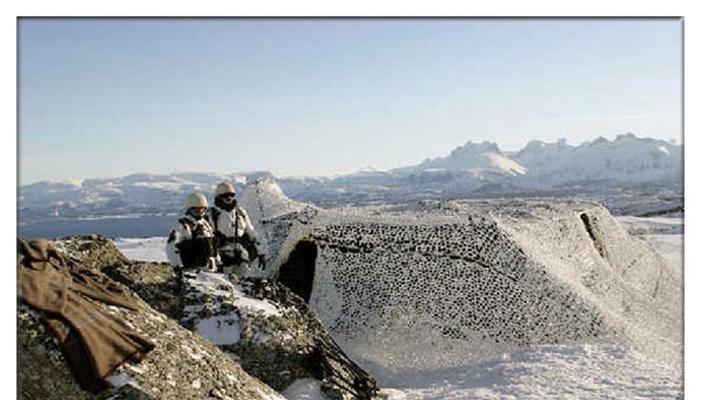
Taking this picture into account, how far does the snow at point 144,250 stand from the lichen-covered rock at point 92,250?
11.7 m

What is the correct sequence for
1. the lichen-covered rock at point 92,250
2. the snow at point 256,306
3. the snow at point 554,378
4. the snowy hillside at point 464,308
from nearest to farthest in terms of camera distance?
the snow at point 554,378
the snow at point 256,306
the lichen-covered rock at point 92,250
the snowy hillside at point 464,308

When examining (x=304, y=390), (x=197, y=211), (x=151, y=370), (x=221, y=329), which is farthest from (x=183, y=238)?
(x=151, y=370)

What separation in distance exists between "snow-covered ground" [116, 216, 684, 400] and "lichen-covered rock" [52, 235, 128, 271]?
2998 mm

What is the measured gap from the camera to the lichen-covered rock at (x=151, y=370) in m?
5.50

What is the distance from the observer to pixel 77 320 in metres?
5.75

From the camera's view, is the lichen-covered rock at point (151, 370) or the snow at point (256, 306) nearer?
the lichen-covered rock at point (151, 370)

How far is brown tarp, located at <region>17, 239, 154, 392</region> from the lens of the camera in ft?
18.4

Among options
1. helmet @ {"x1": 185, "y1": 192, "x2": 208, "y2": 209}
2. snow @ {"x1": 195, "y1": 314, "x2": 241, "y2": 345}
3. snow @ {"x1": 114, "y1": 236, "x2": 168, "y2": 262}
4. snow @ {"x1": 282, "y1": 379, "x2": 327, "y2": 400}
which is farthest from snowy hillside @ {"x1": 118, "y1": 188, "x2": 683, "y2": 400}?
snow @ {"x1": 114, "y1": 236, "x2": 168, "y2": 262}

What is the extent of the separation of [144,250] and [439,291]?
16790mm

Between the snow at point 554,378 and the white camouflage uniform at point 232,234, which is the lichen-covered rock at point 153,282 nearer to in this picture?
the white camouflage uniform at point 232,234

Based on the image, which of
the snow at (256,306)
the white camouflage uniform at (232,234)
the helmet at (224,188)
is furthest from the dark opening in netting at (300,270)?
the snow at (256,306)

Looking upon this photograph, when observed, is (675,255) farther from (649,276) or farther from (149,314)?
(149,314)

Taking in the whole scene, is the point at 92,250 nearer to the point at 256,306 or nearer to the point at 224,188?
the point at 224,188

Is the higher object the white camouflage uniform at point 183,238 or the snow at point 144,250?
the white camouflage uniform at point 183,238
